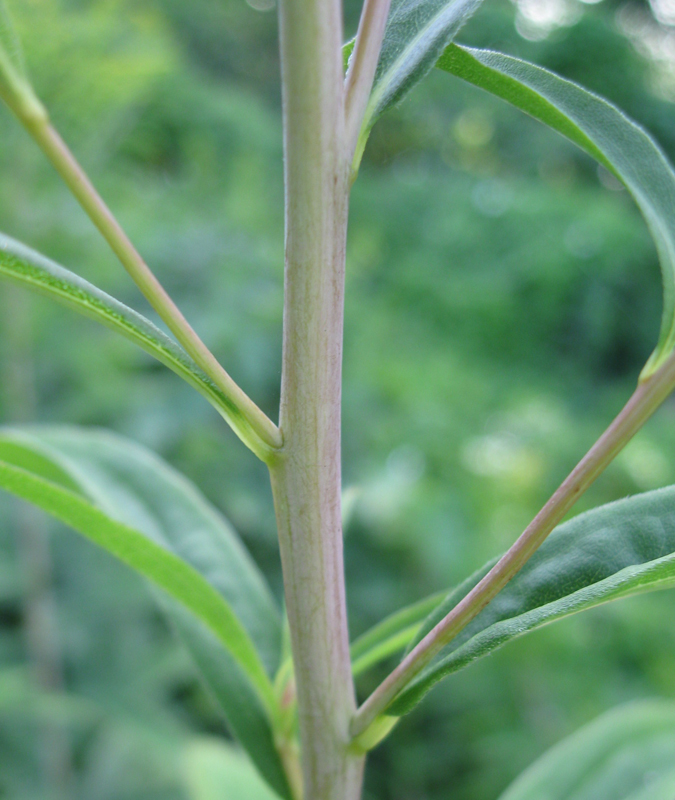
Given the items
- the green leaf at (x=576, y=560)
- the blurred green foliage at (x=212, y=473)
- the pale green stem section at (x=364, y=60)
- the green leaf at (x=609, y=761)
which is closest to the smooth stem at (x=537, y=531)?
the green leaf at (x=576, y=560)

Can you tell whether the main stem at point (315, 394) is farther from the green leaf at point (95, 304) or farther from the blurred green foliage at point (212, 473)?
the blurred green foliage at point (212, 473)

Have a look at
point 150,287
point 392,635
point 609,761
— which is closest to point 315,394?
point 150,287

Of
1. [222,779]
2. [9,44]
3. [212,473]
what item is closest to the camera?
[9,44]

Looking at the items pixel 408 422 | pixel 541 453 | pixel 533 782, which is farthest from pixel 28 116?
pixel 541 453

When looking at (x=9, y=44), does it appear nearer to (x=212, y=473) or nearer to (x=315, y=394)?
(x=315, y=394)

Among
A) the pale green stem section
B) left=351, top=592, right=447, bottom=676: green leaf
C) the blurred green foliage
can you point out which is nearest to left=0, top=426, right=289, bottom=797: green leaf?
left=351, top=592, right=447, bottom=676: green leaf

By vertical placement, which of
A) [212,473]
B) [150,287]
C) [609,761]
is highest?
[212,473]

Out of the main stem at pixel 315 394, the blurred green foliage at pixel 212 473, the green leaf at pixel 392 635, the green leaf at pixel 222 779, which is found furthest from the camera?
the blurred green foliage at pixel 212 473
